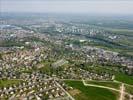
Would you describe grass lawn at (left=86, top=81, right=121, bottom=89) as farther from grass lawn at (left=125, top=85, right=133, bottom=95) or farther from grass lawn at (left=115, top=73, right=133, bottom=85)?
grass lawn at (left=115, top=73, right=133, bottom=85)

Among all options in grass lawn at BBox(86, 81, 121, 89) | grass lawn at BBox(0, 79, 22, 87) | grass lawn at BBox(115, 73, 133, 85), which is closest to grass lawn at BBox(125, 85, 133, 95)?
grass lawn at BBox(86, 81, 121, 89)

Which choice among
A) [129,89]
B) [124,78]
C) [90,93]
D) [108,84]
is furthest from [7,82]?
[124,78]

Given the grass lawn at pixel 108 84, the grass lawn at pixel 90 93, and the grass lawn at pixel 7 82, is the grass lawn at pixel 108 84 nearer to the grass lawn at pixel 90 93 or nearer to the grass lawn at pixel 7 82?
the grass lawn at pixel 90 93

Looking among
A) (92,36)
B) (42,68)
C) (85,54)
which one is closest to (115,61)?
(85,54)

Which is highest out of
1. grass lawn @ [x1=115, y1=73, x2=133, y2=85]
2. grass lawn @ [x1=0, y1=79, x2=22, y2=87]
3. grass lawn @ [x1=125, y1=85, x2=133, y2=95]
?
grass lawn @ [x1=125, y1=85, x2=133, y2=95]

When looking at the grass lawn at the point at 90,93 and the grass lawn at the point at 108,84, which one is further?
the grass lawn at the point at 108,84

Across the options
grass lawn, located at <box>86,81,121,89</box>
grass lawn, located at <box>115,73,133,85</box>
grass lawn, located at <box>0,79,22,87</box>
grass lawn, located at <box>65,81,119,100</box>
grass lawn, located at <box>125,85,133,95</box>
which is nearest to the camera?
grass lawn, located at <box>65,81,119,100</box>

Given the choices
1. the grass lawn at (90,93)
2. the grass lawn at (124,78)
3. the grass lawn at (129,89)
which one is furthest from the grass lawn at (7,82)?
the grass lawn at (124,78)

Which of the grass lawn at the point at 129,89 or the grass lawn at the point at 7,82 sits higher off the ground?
the grass lawn at the point at 129,89

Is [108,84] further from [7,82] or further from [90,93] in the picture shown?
[7,82]
